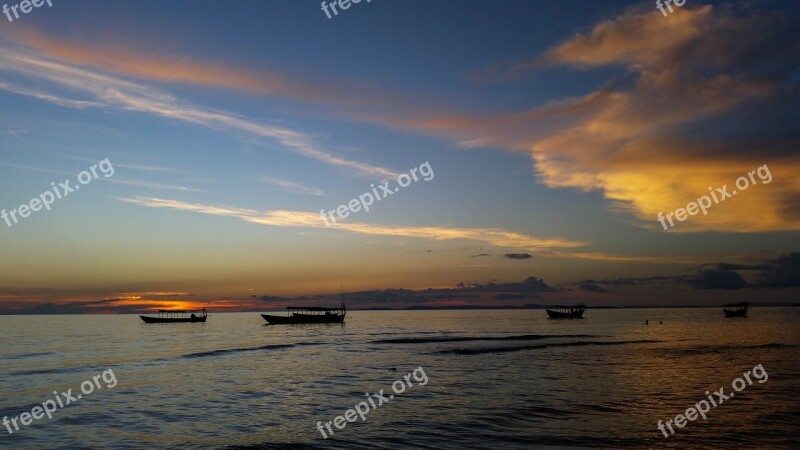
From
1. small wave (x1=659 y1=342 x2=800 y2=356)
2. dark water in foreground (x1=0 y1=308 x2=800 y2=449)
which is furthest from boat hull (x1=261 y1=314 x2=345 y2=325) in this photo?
small wave (x1=659 y1=342 x2=800 y2=356)

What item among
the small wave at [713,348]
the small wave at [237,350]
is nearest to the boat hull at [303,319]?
the small wave at [237,350]

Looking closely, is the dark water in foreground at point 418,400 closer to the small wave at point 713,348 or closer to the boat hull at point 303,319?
the small wave at point 713,348

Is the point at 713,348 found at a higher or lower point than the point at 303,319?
lower

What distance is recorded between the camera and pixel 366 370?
50.3m

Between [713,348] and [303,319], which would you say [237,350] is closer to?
[713,348]

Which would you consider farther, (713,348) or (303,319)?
(303,319)

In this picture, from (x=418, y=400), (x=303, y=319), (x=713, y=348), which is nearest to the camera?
(x=418, y=400)

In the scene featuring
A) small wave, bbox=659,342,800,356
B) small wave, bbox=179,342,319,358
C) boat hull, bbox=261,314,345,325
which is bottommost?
small wave, bbox=659,342,800,356

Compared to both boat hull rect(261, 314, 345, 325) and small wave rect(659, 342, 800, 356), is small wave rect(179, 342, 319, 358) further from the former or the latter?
boat hull rect(261, 314, 345, 325)

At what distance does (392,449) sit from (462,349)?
50.7 meters

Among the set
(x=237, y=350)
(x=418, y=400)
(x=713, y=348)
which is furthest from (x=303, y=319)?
(x=418, y=400)

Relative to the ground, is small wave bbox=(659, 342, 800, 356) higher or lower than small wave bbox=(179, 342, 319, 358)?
lower

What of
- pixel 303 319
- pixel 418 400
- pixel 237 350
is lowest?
pixel 303 319

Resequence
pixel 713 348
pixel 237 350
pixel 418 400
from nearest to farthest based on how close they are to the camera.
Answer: pixel 418 400 → pixel 713 348 → pixel 237 350
